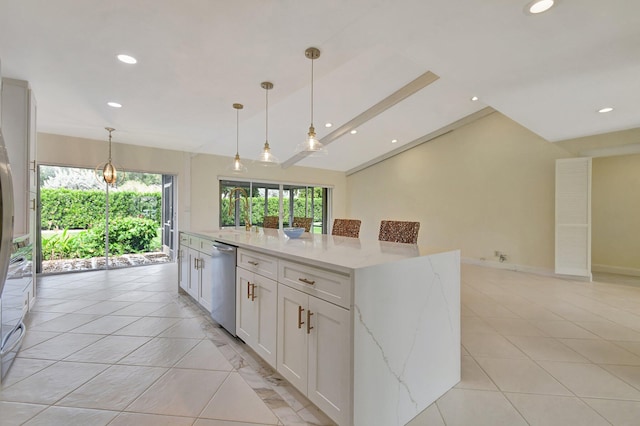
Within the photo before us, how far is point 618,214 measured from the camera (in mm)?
5203

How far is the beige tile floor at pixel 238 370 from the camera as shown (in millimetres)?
1518

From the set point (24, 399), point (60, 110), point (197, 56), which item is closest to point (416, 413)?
point (24, 399)

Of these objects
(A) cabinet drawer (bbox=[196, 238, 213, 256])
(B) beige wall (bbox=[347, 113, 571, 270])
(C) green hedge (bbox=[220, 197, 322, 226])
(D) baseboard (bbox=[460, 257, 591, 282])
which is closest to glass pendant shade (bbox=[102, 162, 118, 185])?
(C) green hedge (bbox=[220, 197, 322, 226])

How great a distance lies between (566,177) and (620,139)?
2.79 feet

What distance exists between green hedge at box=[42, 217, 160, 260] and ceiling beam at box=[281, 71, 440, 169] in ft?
12.1

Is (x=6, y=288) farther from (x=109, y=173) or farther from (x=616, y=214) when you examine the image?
(x=616, y=214)

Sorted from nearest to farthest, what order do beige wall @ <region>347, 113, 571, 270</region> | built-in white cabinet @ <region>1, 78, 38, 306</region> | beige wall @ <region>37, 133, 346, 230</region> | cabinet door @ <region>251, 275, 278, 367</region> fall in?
cabinet door @ <region>251, 275, 278, 367</region>
built-in white cabinet @ <region>1, 78, 38, 306</region>
beige wall @ <region>37, 133, 346, 230</region>
beige wall @ <region>347, 113, 571, 270</region>

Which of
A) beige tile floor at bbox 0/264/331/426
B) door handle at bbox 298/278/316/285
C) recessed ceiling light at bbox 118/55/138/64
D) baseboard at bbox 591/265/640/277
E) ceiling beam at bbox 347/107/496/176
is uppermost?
ceiling beam at bbox 347/107/496/176

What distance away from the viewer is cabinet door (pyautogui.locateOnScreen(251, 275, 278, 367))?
1.78 meters

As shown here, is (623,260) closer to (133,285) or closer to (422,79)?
(422,79)

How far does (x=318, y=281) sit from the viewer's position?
1432 millimetres

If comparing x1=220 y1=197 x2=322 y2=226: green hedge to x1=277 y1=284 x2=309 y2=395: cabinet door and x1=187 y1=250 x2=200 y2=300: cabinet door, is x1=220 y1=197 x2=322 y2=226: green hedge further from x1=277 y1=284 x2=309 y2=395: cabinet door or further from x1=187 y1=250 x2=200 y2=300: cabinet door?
x1=277 y1=284 x2=309 y2=395: cabinet door

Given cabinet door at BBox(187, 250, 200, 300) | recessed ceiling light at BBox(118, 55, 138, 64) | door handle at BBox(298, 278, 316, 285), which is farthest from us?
cabinet door at BBox(187, 250, 200, 300)

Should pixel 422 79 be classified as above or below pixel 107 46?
above
